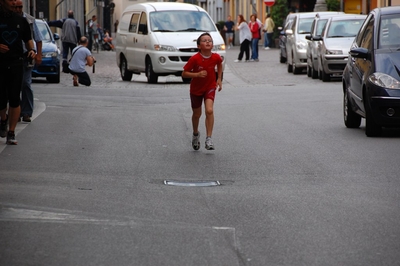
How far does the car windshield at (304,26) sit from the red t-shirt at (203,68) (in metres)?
21.0

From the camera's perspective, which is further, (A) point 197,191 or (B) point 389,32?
(B) point 389,32

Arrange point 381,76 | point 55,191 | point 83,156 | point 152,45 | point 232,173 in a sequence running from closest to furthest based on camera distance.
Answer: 1. point 55,191
2. point 232,173
3. point 83,156
4. point 381,76
5. point 152,45

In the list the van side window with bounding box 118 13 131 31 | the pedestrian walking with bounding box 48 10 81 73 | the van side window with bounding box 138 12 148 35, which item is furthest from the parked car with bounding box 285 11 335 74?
the pedestrian walking with bounding box 48 10 81 73

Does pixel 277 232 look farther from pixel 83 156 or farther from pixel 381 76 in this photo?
pixel 381 76

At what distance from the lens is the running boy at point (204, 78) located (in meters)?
12.4

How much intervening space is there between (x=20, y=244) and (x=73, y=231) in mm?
534

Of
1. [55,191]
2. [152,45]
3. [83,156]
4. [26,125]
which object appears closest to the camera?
[55,191]

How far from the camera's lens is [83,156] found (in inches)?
462

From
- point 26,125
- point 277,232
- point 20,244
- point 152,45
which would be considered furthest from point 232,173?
point 152,45

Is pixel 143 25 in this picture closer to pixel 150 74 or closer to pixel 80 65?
pixel 150 74

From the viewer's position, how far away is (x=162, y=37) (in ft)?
89.0

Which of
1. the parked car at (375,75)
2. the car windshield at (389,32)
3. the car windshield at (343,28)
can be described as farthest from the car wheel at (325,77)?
the car windshield at (389,32)

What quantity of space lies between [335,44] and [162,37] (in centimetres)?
445

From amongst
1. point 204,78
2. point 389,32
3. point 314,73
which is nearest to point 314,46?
point 314,73
